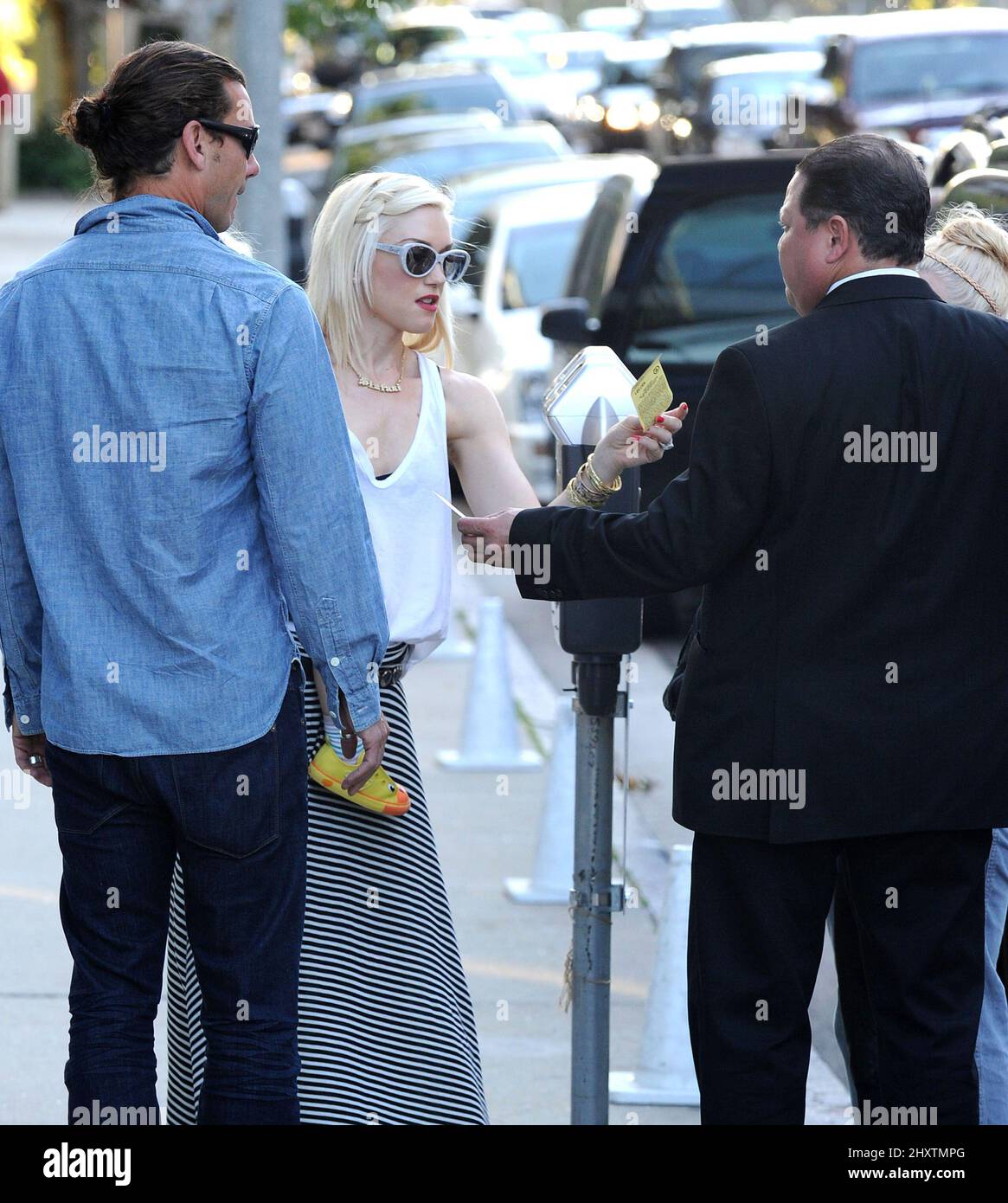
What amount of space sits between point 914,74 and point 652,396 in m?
13.9

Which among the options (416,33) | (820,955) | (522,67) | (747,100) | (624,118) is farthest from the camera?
(416,33)

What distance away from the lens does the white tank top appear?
129 inches

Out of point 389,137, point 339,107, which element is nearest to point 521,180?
point 389,137

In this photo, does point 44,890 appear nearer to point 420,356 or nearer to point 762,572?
point 420,356

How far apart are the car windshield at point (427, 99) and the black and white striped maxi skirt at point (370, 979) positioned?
20987 millimetres

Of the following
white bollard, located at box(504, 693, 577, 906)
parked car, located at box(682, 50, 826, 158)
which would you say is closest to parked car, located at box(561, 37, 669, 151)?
parked car, located at box(682, 50, 826, 158)

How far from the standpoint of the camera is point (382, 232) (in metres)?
3.34

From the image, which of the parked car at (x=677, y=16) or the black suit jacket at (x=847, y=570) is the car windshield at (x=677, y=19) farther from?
the black suit jacket at (x=847, y=570)

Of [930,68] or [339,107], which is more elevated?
[930,68]

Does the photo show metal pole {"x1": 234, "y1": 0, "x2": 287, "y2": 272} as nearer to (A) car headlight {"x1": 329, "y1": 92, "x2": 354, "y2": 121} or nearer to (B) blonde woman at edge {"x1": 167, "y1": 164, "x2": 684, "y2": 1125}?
(B) blonde woman at edge {"x1": 167, "y1": 164, "x2": 684, "y2": 1125}

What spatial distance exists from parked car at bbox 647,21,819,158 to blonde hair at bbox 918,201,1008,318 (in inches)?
747

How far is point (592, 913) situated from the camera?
3.56 m

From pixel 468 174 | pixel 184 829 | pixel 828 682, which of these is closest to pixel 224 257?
pixel 184 829

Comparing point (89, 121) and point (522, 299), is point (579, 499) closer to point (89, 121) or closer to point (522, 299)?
point (89, 121)
